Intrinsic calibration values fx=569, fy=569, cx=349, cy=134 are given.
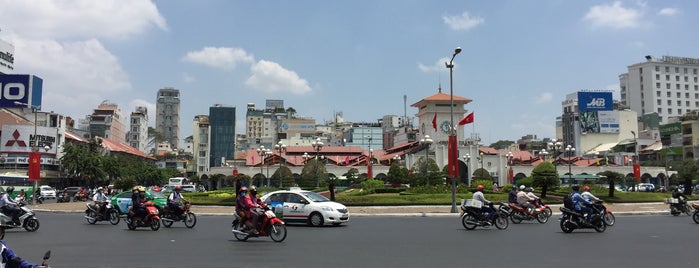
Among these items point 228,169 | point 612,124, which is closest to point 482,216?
point 228,169

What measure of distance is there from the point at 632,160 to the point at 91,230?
330 ft

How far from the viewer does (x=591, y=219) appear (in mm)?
17766

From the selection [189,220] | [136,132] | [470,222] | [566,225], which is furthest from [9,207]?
[136,132]

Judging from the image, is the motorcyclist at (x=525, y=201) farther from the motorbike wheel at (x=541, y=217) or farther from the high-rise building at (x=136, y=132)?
the high-rise building at (x=136, y=132)

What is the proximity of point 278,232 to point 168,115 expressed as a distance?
159 metres

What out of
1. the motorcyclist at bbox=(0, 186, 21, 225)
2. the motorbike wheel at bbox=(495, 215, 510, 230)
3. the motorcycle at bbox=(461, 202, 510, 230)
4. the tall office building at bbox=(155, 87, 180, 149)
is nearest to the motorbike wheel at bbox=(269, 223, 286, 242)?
the motorcycle at bbox=(461, 202, 510, 230)

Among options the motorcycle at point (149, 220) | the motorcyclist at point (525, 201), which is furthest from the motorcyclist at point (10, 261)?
the motorcyclist at point (525, 201)

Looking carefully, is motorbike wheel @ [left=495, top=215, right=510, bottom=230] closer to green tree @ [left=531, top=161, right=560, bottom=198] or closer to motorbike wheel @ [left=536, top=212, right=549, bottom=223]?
motorbike wheel @ [left=536, top=212, right=549, bottom=223]

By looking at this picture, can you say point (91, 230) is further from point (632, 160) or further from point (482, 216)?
point (632, 160)

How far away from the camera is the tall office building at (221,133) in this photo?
13075cm

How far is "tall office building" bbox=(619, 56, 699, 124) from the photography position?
446ft

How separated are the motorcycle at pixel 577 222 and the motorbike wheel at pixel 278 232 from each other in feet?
28.6

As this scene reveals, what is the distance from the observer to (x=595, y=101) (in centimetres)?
11181

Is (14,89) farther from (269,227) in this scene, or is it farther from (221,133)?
(221,133)
